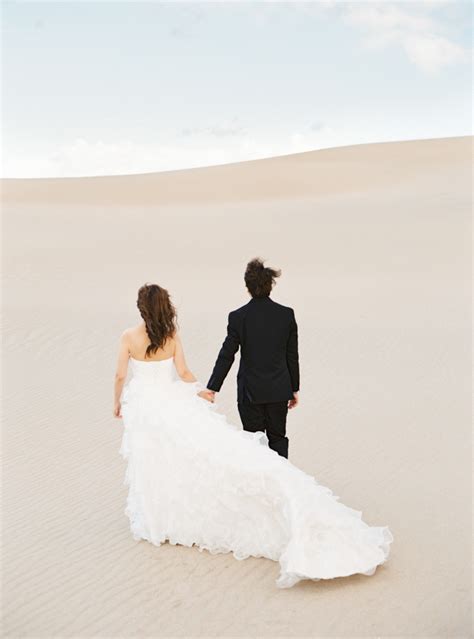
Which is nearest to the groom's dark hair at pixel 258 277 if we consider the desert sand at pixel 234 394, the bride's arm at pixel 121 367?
the bride's arm at pixel 121 367

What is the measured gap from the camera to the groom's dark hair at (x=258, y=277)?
24.5 ft

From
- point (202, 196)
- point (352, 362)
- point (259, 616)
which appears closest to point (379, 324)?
point (352, 362)

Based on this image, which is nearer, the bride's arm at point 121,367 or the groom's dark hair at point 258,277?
the bride's arm at point 121,367

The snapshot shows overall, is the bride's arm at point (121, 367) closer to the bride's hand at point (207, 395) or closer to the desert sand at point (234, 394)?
the bride's hand at point (207, 395)

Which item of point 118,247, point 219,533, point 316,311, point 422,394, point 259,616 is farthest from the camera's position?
point 118,247

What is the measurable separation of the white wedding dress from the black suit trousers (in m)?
0.37

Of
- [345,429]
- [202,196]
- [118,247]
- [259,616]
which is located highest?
[202,196]

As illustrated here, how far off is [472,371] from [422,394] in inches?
61.8

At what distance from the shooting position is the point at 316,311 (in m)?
18.8

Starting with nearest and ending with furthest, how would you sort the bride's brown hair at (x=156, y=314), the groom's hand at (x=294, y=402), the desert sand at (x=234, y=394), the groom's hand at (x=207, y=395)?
the desert sand at (x=234, y=394), the bride's brown hair at (x=156, y=314), the groom's hand at (x=207, y=395), the groom's hand at (x=294, y=402)

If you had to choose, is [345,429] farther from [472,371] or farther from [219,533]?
[219,533]

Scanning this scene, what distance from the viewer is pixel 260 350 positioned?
7.60 metres

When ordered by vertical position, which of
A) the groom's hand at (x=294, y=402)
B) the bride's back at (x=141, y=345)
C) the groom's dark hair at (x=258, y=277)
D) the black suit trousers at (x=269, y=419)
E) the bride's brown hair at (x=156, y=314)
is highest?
the groom's dark hair at (x=258, y=277)

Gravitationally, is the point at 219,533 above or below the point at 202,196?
below
